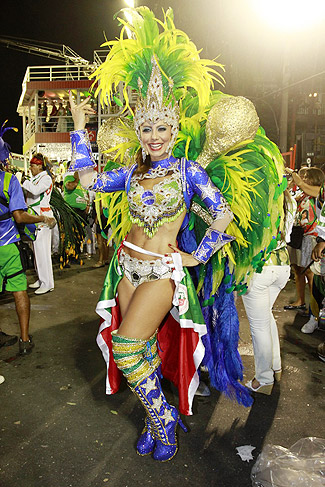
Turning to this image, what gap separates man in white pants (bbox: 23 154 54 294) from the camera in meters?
5.70

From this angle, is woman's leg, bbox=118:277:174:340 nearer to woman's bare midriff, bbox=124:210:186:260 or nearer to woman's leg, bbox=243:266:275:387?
woman's bare midriff, bbox=124:210:186:260

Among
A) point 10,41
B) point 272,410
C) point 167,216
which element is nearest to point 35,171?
point 167,216

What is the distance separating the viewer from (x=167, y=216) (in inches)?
92.3

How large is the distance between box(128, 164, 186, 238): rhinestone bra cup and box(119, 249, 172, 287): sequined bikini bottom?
0.17 meters

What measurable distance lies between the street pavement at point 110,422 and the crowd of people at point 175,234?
7.0 inches

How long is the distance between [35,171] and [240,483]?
4911 mm

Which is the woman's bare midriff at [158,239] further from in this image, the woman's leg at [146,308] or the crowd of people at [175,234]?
the woman's leg at [146,308]

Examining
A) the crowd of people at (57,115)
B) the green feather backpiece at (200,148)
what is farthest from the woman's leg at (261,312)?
the crowd of people at (57,115)

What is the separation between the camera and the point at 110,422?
2822mm

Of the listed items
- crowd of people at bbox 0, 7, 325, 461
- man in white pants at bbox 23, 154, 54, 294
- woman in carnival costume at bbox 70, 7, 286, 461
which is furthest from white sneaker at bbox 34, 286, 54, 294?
woman in carnival costume at bbox 70, 7, 286, 461

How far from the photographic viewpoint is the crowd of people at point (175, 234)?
2318mm

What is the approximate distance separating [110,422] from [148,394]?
72 centimetres

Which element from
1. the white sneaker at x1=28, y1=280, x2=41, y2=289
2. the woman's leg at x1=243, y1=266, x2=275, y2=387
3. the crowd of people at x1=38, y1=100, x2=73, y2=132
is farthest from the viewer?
the crowd of people at x1=38, y1=100, x2=73, y2=132

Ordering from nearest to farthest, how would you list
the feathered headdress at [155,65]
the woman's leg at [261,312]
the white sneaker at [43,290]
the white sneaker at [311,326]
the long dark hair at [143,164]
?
the feathered headdress at [155,65] < the long dark hair at [143,164] < the woman's leg at [261,312] < the white sneaker at [311,326] < the white sneaker at [43,290]
